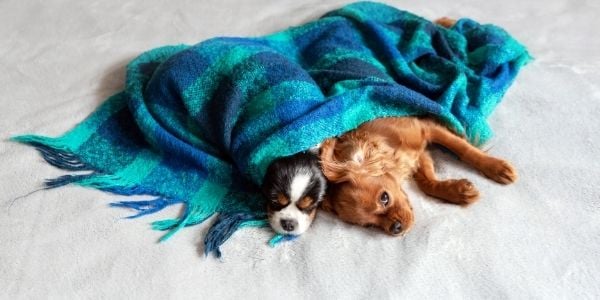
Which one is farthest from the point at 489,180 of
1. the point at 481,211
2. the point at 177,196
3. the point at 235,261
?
the point at 177,196

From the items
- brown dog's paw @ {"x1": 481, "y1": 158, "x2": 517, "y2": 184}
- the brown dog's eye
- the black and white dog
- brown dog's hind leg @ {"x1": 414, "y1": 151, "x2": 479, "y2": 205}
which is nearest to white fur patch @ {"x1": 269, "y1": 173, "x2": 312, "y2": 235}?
the black and white dog

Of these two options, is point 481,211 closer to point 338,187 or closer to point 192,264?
point 338,187

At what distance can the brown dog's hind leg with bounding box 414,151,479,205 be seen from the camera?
1278 millimetres

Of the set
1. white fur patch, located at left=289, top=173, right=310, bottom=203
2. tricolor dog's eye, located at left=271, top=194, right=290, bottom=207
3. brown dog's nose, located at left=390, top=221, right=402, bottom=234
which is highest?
white fur patch, located at left=289, top=173, right=310, bottom=203

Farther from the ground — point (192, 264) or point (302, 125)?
point (302, 125)

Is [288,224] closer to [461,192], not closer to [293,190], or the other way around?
[293,190]

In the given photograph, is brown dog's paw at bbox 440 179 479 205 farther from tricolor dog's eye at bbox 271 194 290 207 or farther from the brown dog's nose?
tricolor dog's eye at bbox 271 194 290 207

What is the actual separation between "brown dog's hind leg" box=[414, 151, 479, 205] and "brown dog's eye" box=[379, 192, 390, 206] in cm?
12

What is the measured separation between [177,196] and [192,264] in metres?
0.24

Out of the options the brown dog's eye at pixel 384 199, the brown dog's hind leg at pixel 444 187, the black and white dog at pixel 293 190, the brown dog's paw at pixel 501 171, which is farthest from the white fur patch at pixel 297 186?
the brown dog's paw at pixel 501 171

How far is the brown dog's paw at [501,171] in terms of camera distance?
4.35 feet

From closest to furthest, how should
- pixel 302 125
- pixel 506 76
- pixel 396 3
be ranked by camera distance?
1. pixel 302 125
2. pixel 506 76
3. pixel 396 3

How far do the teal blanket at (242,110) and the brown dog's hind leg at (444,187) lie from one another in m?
0.16

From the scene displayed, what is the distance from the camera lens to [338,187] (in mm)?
1346
